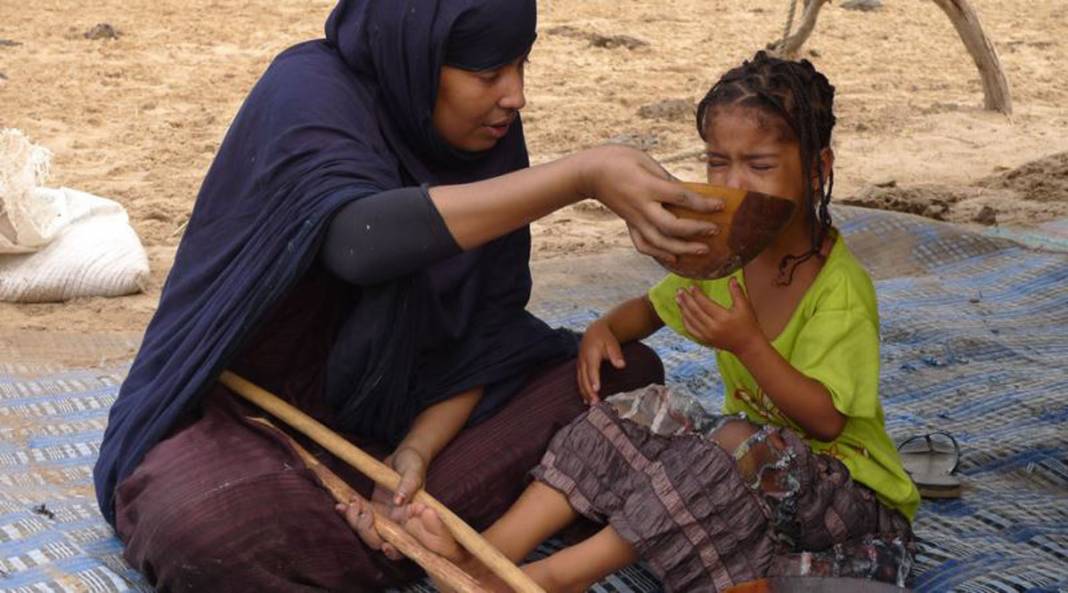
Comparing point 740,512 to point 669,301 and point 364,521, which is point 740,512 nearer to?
point 669,301

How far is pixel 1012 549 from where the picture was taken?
2641 millimetres

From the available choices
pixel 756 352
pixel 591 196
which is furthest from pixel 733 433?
pixel 591 196

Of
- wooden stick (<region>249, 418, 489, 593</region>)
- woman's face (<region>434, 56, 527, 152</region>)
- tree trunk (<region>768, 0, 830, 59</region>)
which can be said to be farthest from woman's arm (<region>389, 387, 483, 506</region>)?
tree trunk (<region>768, 0, 830, 59</region>)

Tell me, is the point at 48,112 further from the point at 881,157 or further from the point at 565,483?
the point at 565,483

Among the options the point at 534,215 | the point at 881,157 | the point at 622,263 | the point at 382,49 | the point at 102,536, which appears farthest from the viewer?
the point at 881,157

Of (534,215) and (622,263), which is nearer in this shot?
(534,215)

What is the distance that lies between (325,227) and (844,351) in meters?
0.88

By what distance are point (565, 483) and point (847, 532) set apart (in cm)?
48

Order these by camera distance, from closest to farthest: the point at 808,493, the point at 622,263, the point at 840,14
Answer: the point at 808,493 → the point at 622,263 → the point at 840,14

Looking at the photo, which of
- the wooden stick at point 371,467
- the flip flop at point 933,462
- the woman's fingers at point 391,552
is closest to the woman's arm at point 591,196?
the wooden stick at point 371,467

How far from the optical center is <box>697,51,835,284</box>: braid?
238 cm

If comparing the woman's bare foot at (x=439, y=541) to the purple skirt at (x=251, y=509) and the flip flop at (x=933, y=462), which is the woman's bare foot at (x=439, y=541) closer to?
the purple skirt at (x=251, y=509)

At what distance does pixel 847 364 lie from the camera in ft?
7.73

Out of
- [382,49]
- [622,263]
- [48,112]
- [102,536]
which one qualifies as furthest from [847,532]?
[48,112]
